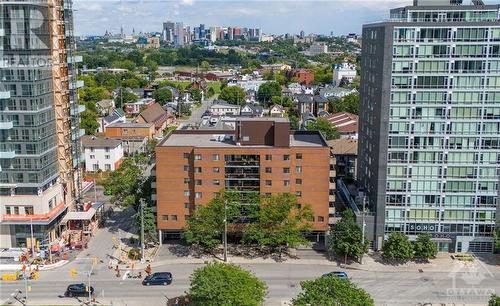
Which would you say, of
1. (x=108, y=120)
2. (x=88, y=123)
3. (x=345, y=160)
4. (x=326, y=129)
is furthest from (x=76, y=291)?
(x=108, y=120)

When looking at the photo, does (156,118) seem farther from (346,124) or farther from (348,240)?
(348,240)

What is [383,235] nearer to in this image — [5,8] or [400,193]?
[400,193]

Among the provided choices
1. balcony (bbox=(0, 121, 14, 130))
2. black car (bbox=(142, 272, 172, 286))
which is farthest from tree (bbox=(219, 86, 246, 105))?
black car (bbox=(142, 272, 172, 286))

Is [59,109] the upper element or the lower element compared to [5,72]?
lower

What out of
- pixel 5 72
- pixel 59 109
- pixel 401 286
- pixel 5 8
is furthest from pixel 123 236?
pixel 401 286

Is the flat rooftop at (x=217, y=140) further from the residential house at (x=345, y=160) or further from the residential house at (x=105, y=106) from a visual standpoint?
the residential house at (x=105, y=106)

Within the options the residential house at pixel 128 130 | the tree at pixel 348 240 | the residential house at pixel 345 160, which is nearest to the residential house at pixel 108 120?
the residential house at pixel 128 130
